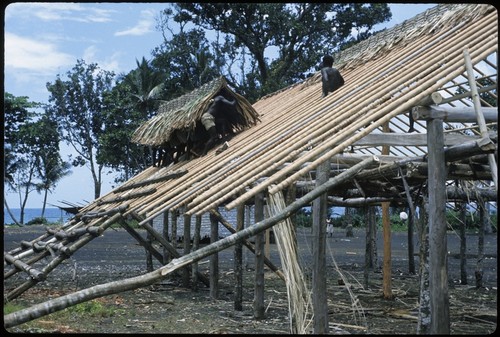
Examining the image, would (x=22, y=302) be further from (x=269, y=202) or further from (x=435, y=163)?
(x=435, y=163)

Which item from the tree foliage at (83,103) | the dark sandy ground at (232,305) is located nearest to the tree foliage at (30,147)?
the tree foliage at (83,103)

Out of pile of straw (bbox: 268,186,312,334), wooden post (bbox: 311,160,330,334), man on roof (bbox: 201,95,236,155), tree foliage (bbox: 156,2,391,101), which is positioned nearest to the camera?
pile of straw (bbox: 268,186,312,334)

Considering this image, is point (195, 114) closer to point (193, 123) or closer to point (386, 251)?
point (193, 123)

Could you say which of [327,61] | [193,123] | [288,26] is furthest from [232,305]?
[288,26]

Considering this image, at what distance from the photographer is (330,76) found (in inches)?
354

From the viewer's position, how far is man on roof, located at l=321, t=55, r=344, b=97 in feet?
29.4

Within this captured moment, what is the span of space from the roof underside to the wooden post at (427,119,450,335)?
396mm

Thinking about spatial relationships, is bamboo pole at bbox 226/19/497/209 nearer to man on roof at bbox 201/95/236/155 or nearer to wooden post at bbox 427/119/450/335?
wooden post at bbox 427/119/450/335

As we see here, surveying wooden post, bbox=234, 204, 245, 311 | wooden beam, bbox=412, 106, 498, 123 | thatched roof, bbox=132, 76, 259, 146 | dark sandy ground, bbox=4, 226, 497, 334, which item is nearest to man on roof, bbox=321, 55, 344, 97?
dark sandy ground, bbox=4, 226, 497, 334

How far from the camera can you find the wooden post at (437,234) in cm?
550

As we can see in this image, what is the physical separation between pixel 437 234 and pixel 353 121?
4.26ft

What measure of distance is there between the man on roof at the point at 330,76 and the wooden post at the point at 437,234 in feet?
11.1

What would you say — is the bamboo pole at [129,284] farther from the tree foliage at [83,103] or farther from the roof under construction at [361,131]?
the tree foliage at [83,103]

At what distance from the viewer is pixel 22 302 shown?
10961mm
